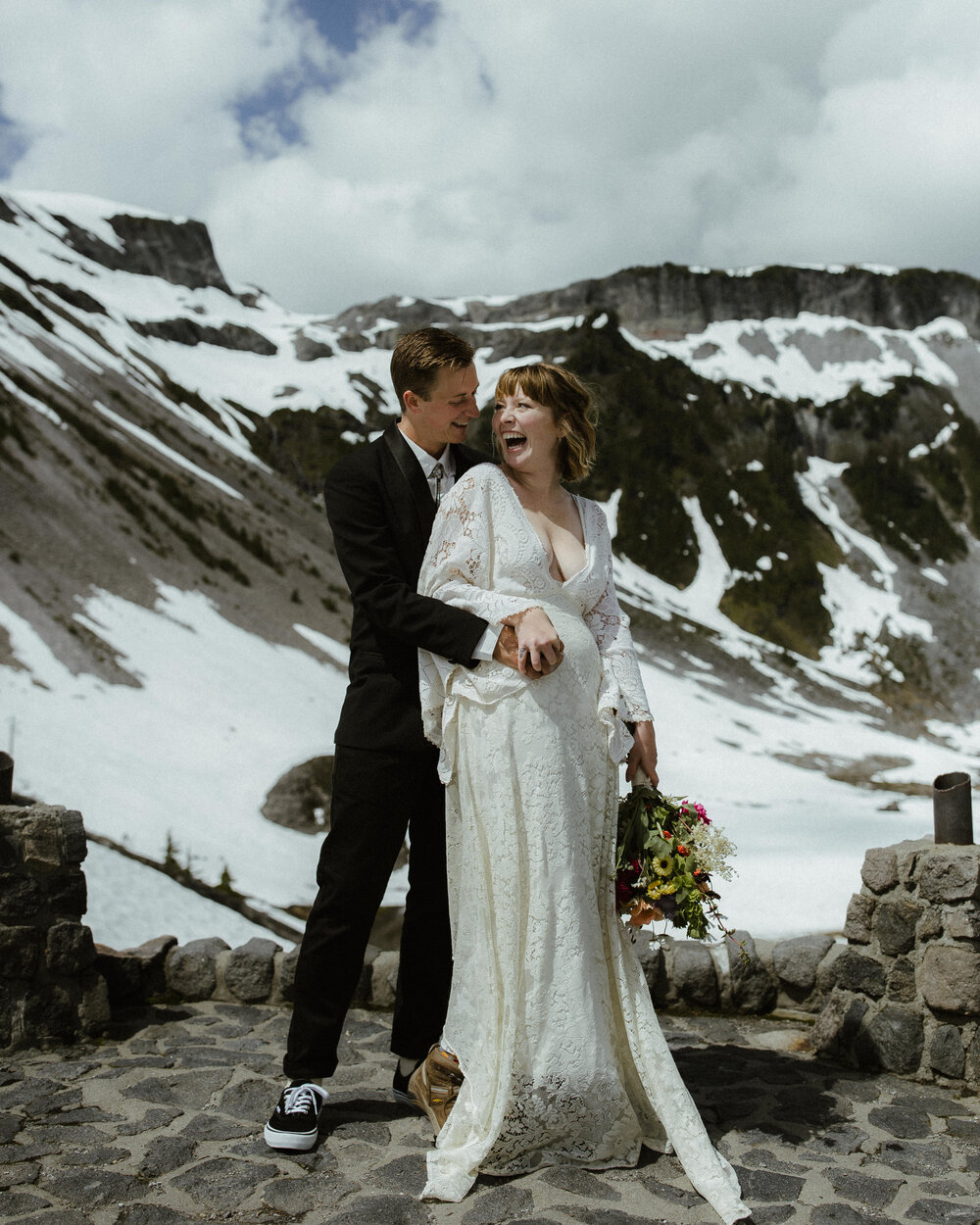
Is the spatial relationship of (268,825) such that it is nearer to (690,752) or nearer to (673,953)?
(673,953)

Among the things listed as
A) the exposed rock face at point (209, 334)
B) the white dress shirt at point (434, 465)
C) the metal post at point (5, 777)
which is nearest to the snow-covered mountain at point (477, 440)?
the exposed rock face at point (209, 334)

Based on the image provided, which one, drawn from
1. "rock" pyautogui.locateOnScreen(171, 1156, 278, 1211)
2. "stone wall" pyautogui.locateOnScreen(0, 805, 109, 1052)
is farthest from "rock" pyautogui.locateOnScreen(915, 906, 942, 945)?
"stone wall" pyautogui.locateOnScreen(0, 805, 109, 1052)

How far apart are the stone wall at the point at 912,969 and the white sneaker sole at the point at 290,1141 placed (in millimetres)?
2154

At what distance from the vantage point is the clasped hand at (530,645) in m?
2.93

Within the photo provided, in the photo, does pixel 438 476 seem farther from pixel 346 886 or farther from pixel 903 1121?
pixel 903 1121

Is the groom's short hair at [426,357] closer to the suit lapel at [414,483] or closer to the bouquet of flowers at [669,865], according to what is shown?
the suit lapel at [414,483]

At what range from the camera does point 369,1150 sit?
3.14m

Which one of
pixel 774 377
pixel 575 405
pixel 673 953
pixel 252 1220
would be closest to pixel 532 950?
pixel 252 1220

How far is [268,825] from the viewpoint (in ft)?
37.8

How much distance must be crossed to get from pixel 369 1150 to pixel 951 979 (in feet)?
7.11

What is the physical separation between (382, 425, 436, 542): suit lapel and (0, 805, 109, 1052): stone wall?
201 cm

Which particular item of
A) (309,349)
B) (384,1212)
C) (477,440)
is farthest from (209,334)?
(384,1212)

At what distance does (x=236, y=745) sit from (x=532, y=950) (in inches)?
453

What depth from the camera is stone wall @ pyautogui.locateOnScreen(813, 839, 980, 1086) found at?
12.2 ft
